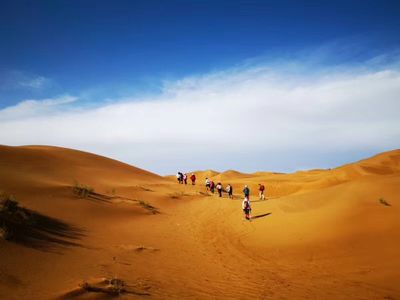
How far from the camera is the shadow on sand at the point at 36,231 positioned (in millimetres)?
8961

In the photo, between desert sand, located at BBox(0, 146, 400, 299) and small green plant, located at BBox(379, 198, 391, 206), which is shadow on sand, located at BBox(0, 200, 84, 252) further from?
small green plant, located at BBox(379, 198, 391, 206)

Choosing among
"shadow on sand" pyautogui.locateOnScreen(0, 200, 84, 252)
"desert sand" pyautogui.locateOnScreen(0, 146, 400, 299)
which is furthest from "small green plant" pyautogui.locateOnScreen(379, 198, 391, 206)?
"shadow on sand" pyautogui.locateOnScreen(0, 200, 84, 252)

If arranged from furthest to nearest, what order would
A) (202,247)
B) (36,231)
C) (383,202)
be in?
(383,202)
(202,247)
(36,231)

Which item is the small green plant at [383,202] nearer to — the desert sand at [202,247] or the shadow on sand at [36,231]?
the desert sand at [202,247]

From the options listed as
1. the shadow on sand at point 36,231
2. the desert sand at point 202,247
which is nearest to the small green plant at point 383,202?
the desert sand at point 202,247

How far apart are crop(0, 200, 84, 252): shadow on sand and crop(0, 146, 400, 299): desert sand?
56mm

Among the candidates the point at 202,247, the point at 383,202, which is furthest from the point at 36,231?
the point at 383,202

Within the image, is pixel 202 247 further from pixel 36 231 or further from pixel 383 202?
pixel 383 202

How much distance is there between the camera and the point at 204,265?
1034 centimetres

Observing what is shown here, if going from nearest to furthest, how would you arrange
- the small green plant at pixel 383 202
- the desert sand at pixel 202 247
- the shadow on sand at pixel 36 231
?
the desert sand at pixel 202 247 < the shadow on sand at pixel 36 231 < the small green plant at pixel 383 202

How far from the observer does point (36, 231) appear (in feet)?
33.5

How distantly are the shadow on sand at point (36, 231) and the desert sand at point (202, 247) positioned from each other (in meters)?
0.06

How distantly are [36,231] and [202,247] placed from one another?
578cm

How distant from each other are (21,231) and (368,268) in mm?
9989
